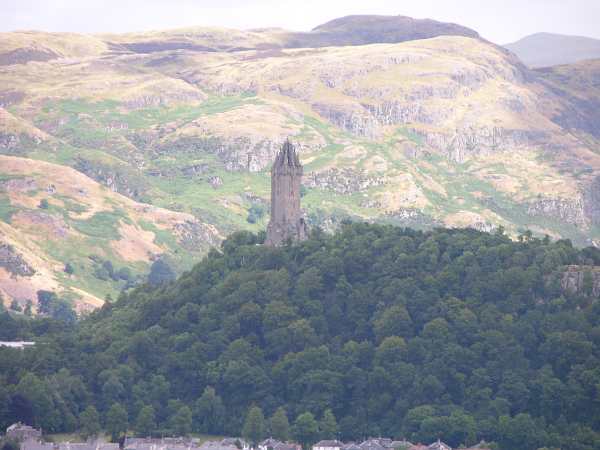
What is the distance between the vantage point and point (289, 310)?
17100cm

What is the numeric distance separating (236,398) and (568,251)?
41646mm

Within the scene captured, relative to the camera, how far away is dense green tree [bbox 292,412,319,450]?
149m

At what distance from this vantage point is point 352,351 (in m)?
164

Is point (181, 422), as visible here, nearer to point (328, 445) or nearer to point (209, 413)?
point (209, 413)

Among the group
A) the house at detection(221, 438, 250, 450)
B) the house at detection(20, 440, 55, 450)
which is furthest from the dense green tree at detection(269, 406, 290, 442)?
the house at detection(20, 440, 55, 450)

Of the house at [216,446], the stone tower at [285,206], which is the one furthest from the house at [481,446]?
the stone tower at [285,206]

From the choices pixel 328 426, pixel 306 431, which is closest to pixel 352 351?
pixel 328 426

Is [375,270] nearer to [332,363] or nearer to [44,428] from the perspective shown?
[332,363]

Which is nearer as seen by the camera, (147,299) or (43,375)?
(43,375)

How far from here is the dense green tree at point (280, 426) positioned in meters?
150

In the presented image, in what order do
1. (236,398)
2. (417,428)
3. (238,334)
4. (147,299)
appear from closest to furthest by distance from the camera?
(417,428) → (236,398) → (238,334) → (147,299)

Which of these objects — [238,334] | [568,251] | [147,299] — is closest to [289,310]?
[238,334]

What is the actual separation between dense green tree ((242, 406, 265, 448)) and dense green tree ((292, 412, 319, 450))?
2884mm

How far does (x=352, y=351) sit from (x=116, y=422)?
25.4 m
